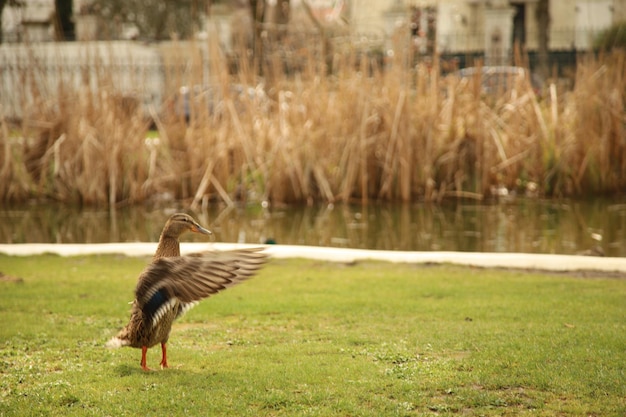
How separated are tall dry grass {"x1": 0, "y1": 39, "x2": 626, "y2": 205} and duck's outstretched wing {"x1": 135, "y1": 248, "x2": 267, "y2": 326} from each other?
8.25 m

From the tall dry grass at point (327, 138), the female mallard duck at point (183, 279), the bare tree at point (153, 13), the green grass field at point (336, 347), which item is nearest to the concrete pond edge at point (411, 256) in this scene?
the green grass field at point (336, 347)

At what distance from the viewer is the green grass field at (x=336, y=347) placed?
4.49m

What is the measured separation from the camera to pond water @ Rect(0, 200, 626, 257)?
1048 centimetres

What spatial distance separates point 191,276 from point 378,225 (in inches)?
288

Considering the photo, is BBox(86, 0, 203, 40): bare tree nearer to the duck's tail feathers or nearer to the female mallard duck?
the duck's tail feathers

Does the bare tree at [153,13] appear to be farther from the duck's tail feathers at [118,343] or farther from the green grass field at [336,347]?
the duck's tail feathers at [118,343]

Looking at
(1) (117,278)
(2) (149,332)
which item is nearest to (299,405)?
(2) (149,332)

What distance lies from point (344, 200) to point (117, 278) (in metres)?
5.95

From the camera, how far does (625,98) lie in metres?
13.6

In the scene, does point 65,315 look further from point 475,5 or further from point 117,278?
point 475,5

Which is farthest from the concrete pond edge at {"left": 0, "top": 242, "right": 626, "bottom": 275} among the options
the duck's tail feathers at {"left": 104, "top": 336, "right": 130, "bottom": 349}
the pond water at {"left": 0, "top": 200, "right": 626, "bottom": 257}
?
the duck's tail feathers at {"left": 104, "top": 336, "right": 130, "bottom": 349}

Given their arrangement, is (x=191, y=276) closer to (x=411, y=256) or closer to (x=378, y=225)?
(x=411, y=256)

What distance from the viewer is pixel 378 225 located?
464 inches

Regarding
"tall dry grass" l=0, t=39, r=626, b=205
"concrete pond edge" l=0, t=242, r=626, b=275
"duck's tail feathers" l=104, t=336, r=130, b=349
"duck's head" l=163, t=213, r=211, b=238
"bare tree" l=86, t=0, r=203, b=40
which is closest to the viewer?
"duck's tail feathers" l=104, t=336, r=130, b=349
